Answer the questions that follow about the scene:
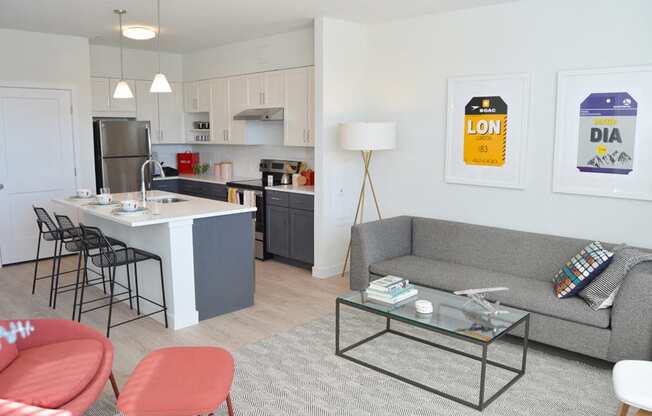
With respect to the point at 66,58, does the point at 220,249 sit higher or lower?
lower

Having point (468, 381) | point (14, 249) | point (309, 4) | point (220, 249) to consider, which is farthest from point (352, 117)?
point (14, 249)

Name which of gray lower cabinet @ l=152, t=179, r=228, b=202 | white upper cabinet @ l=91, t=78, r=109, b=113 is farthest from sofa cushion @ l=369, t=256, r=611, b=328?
white upper cabinet @ l=91, t=78, r=109, b=113

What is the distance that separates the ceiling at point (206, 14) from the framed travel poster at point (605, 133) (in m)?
1.05

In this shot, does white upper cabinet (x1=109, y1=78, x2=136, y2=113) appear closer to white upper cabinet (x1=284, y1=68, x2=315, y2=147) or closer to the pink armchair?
white upper cabinet (x1=284, y1=68, x2=315, y2=147)

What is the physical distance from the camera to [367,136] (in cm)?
488

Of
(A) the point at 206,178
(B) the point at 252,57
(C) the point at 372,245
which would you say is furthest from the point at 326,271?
(B) the point at 252,57

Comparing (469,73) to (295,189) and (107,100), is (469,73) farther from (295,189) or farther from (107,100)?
(107,100)

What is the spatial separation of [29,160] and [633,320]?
6000 mm

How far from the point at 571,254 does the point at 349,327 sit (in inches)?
69.1

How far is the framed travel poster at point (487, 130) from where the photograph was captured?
4.41m

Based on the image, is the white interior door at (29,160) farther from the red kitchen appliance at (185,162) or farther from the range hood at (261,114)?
the range hood at (261,114)

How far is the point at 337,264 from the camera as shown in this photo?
5.62m

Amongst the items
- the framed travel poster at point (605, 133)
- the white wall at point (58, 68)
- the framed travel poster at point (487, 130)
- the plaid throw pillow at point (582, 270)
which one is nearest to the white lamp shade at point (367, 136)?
the framed travel poster at point (487, 130)

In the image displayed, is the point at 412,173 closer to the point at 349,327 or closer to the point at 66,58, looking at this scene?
the point at 349,327
